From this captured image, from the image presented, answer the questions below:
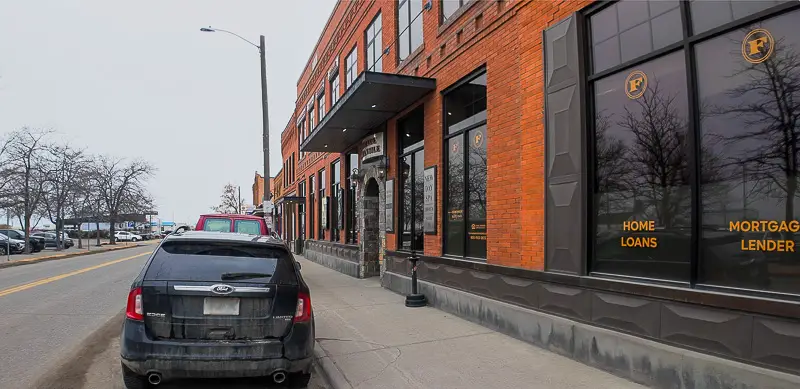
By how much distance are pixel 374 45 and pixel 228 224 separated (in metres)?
6.64

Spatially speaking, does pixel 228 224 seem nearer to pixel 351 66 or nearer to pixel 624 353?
pixel 351 66

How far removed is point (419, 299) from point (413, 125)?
14.7ft

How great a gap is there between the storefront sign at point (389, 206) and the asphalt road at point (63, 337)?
246 inches

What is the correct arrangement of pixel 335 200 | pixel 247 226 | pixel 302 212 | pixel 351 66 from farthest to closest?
1. pixel 302 212
2. pixel 335 200
3. pixel 351 66
4. pixel 247 226

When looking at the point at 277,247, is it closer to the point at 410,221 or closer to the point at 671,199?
the point at 671,199

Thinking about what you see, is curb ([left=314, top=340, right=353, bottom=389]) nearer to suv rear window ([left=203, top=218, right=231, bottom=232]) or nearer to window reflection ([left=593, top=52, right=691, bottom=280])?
window reflection ([left=593, top=52, right=691, bottom=280])

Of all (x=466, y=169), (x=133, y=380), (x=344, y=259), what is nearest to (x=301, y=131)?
(x=344, y=259)

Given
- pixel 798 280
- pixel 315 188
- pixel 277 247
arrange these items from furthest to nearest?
1. pixel 315 188
2. pixel 277 247
3. pixel 798 280

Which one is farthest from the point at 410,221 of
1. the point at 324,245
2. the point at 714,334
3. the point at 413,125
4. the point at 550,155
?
the point at 324,245

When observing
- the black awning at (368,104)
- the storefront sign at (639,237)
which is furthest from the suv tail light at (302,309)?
the black awning at (368,104)

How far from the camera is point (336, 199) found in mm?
19688

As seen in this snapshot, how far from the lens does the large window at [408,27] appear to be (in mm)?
11523

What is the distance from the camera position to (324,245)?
20969 mm

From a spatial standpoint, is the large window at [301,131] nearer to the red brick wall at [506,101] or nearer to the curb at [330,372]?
the red brick wall at [506,101]
